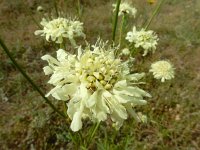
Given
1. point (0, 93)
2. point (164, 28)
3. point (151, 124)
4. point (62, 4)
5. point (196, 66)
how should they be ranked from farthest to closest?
1. point (62, 4)
2. point (164, 28)
3. point (196, 66)
4. point (0, 93)
5. point (151, 124)

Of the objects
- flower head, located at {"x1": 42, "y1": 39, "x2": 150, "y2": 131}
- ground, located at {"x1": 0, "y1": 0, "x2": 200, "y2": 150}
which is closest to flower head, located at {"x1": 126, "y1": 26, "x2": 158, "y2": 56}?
ground, located at {"x1": 0, "y1": 0, "x2": 200, "y2": 150}

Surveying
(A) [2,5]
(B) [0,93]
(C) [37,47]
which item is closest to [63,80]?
(B) [0,93]

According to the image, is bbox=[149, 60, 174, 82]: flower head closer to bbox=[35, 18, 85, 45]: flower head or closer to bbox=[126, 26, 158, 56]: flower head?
bbox=[126, 26, 158, 56]: flower head

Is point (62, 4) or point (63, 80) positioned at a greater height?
point (63, 80)

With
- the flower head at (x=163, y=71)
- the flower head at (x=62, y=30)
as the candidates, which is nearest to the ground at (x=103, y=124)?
the flower head at (x=163, y=71)

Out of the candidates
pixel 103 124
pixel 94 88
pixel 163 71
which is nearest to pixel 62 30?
pixel 94 88

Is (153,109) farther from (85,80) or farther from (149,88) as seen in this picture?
(85,80)

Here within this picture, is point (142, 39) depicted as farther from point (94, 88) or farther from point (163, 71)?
point (94, 88)
